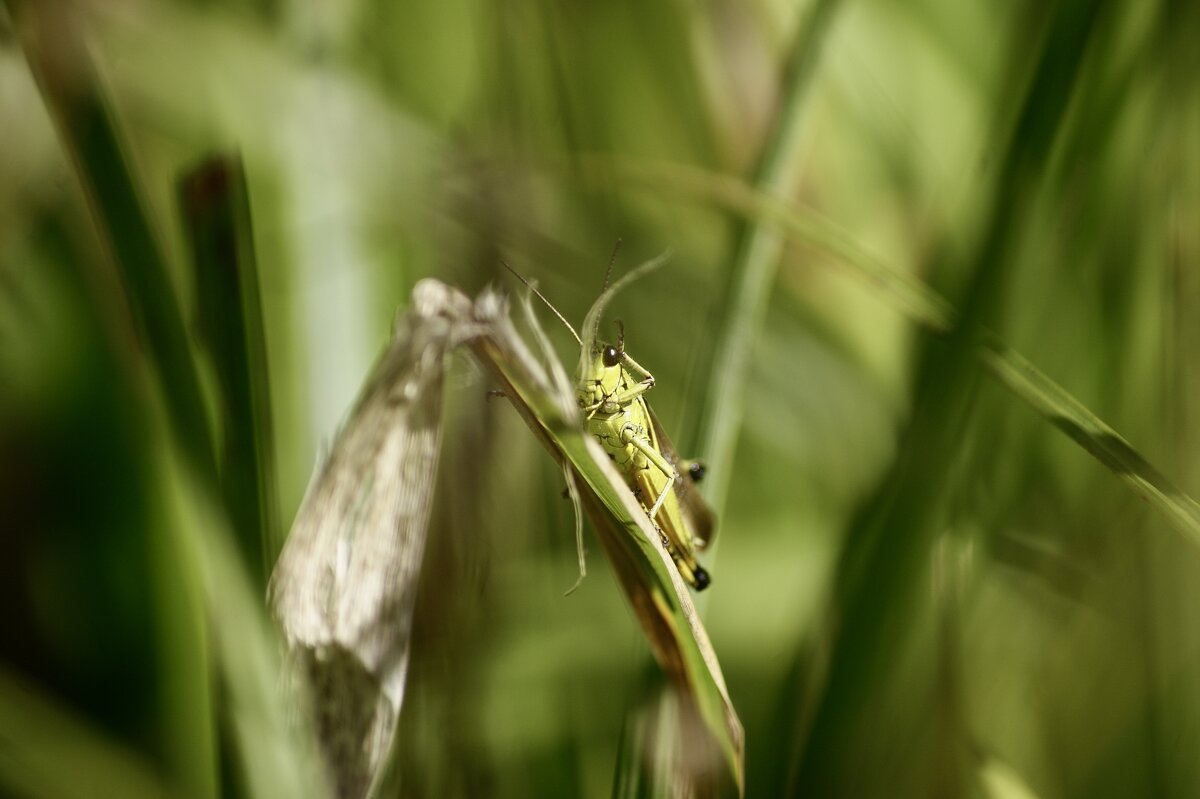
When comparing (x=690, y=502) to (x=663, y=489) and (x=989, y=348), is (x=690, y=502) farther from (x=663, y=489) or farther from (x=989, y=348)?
(x=989, y=348)

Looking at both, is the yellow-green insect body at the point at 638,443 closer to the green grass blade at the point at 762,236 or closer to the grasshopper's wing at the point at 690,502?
the grasshopper's wing at the point at 690,502

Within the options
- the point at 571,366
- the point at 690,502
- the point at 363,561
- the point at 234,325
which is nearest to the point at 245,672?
the point at 363,561

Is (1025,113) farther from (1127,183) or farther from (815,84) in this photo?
(1127,183)

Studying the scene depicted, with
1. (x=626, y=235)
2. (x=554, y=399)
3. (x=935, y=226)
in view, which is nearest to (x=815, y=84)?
(x=935, y=226)

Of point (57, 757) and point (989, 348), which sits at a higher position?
point (989, 348)

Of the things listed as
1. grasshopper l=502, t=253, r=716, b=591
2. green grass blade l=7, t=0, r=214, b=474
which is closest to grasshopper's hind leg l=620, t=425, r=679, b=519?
grasshopper l=502, t=253, r=716, b=591

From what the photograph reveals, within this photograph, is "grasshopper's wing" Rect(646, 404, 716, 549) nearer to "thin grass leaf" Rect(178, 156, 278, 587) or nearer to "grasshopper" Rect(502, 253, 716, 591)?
"grasshopper" Rect(502, 253, 716, 591)
